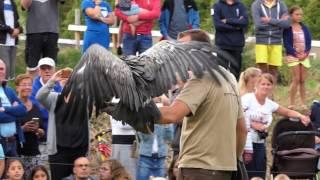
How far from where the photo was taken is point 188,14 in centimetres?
1484

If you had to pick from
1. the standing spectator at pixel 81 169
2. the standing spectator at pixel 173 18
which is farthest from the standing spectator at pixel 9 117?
the standing spectator at pixel 173 18

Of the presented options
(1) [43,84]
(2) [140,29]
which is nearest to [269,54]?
(2) [140,29]

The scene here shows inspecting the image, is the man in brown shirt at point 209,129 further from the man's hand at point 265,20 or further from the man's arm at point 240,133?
the man's hand at point 265,20

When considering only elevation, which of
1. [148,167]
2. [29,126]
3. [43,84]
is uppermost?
[43,84]

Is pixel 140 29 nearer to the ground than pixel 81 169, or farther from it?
farther from it

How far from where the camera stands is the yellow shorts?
14918 millimetres

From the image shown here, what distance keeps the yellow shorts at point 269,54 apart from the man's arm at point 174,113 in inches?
266

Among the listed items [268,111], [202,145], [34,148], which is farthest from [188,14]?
[202,145]

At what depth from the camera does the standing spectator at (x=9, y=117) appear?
11.3 m

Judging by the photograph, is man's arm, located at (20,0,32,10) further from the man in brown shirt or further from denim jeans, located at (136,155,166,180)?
the man in brown shirt

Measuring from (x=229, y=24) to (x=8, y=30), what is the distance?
125 inches

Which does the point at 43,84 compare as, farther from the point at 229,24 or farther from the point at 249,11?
the point at 249,11

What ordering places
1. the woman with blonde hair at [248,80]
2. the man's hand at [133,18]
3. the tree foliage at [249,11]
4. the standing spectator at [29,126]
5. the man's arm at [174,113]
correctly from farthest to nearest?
the tree foliage at [249,11] < the man's hand at [133,18] < the woman with blonde hair at [248,80] < the standing spectator at [29,126] < the man's arm at [174,113]

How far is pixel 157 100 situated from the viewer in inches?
467
